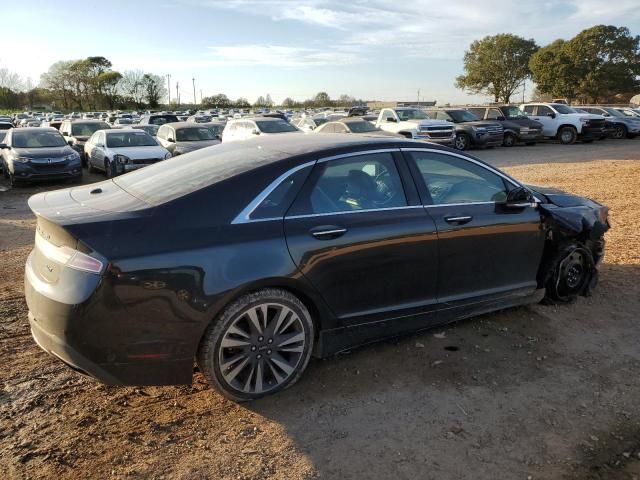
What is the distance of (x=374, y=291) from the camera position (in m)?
3.70

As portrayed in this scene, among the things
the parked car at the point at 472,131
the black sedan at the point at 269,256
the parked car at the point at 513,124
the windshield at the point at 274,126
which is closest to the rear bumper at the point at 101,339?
the black sedan at the point at 269,256

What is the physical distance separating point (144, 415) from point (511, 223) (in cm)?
310

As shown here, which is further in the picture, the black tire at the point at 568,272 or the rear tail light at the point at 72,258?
the black tire at the point at 568,272

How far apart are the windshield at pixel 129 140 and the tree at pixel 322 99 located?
90.4 m

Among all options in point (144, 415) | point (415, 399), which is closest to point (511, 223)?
point (415, 399)

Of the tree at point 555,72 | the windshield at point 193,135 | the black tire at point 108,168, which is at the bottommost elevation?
the black tire at point 108,168

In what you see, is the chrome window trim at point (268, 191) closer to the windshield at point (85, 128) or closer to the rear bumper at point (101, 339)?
the rear bumper at point (101, 339)

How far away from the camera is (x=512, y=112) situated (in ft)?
83.5

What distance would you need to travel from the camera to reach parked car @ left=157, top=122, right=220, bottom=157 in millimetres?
16375

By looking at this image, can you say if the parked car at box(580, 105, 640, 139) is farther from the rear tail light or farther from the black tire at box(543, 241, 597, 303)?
the rear tail light

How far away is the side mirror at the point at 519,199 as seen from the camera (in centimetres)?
434

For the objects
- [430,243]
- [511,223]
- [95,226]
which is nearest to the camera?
[95,226]

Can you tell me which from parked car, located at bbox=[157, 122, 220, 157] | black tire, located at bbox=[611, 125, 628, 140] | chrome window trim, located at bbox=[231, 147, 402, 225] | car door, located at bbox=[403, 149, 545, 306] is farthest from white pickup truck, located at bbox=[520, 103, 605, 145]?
chrome window trim, located at bbox=[231, 147, 402, 225]

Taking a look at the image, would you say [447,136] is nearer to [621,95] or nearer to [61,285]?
[61,285]
